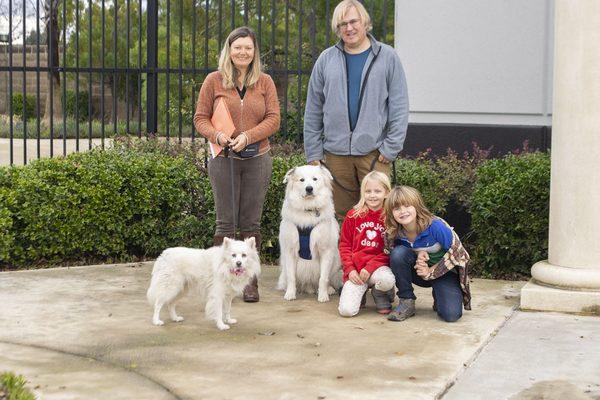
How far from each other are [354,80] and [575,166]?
5.70 ft

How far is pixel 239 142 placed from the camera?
6.74m

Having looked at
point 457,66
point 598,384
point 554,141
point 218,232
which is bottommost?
point 598,384

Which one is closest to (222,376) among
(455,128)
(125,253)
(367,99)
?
(367,99)

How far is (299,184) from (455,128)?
134 inches

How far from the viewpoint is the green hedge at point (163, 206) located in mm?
7848

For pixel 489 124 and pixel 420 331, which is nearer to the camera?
pixel 420 331

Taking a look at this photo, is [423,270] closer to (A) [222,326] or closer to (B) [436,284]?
(B) [436,284]

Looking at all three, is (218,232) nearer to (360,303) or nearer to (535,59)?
(360,303)

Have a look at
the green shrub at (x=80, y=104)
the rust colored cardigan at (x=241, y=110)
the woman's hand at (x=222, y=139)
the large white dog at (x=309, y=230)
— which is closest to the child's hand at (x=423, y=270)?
the large white dog at (x=309, y=230)

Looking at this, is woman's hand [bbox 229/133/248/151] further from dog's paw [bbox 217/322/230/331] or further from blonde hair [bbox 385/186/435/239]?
dog's paw [bbox 217/322/230/331]

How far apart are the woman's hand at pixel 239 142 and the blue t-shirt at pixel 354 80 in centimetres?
84

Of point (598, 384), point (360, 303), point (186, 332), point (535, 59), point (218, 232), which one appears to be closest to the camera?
point (598, 384)

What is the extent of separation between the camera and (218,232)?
710 centimetres

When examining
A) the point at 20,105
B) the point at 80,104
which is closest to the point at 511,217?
the point at 80,104
